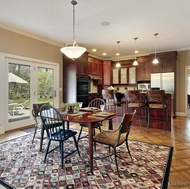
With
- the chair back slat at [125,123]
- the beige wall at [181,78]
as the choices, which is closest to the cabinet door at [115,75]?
the beige wall at [181,78]

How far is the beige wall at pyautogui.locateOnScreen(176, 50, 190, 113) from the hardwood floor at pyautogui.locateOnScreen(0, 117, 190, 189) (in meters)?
2.18

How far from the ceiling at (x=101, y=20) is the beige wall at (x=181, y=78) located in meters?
1.14

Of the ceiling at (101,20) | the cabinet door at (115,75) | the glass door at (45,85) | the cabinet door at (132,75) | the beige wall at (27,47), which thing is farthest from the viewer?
the cabinet door at (115,75)

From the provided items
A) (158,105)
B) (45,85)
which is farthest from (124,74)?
(45,85)

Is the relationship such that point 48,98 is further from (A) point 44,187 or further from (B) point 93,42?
(A) point 44,187

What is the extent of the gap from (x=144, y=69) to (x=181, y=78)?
1473mm

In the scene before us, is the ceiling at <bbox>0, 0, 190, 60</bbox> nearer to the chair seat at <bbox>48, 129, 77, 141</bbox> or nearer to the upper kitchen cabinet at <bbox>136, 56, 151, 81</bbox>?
the upper kitchen cabinet at <bbox>136, 56, 151, 81</bbox>

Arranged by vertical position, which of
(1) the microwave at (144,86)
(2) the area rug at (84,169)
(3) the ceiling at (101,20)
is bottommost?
(2) the area rug at (84,169)

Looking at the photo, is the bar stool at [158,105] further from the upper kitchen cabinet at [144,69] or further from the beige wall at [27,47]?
the beige wall at [27,47]

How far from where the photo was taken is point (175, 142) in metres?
3.19

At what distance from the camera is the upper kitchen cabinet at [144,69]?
6473mm

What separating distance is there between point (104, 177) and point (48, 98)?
12.3 feet

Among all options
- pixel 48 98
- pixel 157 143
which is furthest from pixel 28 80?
pixel 157 143

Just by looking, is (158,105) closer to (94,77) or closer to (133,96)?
(133,96)
